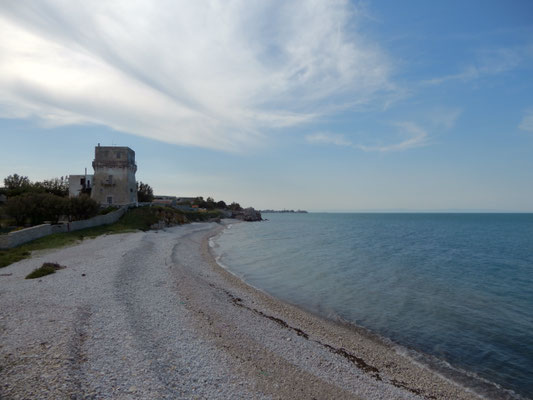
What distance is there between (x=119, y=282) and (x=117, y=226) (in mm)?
32820

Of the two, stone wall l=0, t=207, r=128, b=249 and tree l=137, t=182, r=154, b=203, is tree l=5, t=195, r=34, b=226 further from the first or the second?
tree l=137, t=182, r=154, b=203

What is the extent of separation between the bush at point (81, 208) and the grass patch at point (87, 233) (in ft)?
9.09

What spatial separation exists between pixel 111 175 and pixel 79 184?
1003 cm

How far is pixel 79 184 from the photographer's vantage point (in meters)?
62.0

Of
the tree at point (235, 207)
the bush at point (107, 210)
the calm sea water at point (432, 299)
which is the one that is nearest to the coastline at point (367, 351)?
the calm sea water at point (432, 299)

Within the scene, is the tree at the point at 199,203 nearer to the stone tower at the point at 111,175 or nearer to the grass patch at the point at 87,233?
the grass patch at the point at 87,233

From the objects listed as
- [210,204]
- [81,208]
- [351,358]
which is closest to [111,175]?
[81,208]

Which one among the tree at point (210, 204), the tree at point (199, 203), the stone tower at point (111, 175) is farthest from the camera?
the tree at point (210, 204)

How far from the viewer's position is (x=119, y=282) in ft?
57.8

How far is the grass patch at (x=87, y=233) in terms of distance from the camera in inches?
975

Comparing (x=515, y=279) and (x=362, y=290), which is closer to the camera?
(x=362, y=290)

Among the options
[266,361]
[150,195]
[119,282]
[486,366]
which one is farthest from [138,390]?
[150,195]

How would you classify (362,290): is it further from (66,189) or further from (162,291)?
(66,189)

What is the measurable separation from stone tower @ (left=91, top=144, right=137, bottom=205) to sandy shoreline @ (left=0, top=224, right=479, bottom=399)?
41.7 m
